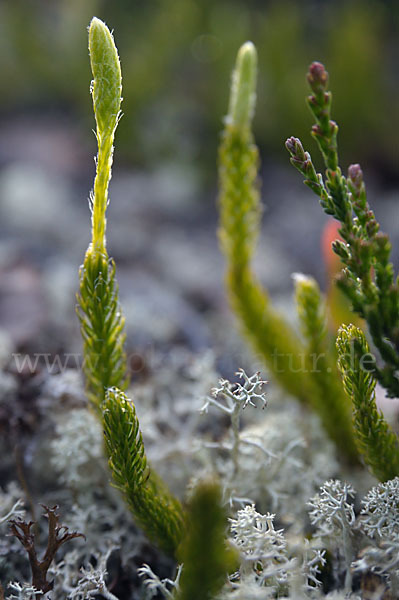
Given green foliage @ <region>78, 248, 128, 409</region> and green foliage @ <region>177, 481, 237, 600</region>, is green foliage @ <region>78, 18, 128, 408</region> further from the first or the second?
green foliage @ <region>177, 481, 237, 600</region>

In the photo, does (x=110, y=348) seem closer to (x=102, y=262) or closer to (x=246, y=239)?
(x=102, y=262)

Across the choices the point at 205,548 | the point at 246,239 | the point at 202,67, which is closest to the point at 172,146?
the point at 202,67

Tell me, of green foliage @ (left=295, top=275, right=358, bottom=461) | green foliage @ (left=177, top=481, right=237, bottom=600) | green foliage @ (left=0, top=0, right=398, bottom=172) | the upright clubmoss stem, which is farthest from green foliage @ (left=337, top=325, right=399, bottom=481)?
green foliage @ (left=0, top=0, right=398, bottom=172)

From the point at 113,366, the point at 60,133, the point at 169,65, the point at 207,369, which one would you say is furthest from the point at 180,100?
the point at 113,366

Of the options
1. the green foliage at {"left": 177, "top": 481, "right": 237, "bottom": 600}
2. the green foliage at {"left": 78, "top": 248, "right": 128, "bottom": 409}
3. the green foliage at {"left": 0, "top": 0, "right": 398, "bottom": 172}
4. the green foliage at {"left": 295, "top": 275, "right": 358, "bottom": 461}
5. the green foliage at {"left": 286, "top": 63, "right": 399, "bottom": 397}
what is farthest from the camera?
the green foliage at {"left": 0, "top": 0, "right": 398, "bottom": 172}

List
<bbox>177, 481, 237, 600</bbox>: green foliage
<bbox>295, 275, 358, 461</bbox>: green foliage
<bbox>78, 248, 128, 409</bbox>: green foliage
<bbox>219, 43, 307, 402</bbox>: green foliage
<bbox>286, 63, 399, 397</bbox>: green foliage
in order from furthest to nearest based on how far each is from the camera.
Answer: <bbox>219, 43, 307, 402</bbox>: green foliage
<bbox>295, 275, 358, 461</bbox>: green foliage
<bbox>78, 248, 128, 409</bbox>: green foliage
<bbox>286, 63, 399, 397</bbox>: green foliage
<bbox>177, 481, 237, 600</bbox>: green foliage

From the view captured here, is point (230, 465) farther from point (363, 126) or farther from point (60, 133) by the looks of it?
point (60, 133)

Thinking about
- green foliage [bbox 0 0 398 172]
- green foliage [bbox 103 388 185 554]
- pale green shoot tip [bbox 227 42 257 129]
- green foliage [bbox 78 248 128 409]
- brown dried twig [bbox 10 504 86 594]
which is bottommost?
brown dried twig [bbox 10 504 86 594]
